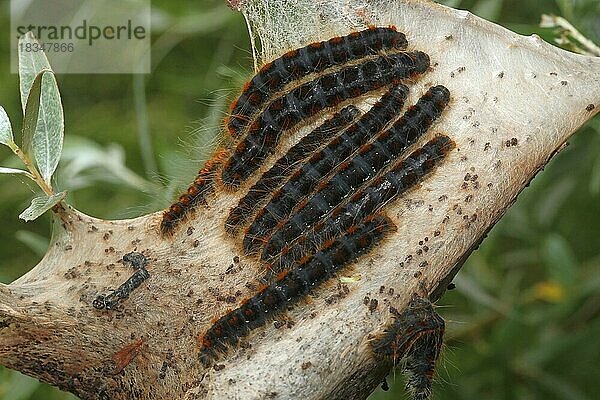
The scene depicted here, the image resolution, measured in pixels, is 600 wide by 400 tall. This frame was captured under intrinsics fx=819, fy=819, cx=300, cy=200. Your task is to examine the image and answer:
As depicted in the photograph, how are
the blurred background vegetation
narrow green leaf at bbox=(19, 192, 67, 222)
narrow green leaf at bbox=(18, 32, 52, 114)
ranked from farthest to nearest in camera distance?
the blurred background vegetation < narrow green leaf at bbox=(18, 32, 52, 114) < narrow green leaf at bbox=(19, 192, 67, 222)

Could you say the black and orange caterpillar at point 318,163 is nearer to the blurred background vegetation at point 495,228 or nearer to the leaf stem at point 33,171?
the blurred background vegetation at point 495,228

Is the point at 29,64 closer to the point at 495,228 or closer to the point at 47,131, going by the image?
the point at 47,131

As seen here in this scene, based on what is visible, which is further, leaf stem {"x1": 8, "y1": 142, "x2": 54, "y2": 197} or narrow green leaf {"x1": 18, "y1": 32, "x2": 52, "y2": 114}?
narrow green leaf {"x1": 18, "y1": 32, "x2": 52, "y2": 114}

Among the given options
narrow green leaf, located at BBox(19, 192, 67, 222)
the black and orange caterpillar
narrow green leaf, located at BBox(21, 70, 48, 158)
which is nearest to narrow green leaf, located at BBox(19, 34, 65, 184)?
narrow green leaf, located at BBox(21, 70, 48, 158)

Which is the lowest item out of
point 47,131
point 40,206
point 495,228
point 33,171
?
point 495,228

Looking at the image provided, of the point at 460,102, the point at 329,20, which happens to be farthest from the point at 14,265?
the point at 460,102

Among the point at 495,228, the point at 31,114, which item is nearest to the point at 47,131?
the point at 31,114

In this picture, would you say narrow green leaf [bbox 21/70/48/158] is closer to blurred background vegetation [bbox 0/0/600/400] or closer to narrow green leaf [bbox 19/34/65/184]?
narrow green leaf [bbox 19/34/65/184]

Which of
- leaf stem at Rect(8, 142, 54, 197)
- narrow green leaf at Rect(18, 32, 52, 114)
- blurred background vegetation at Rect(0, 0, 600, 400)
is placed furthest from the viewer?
blurred background vegetation at Rect(0, 0, 600, 400)
